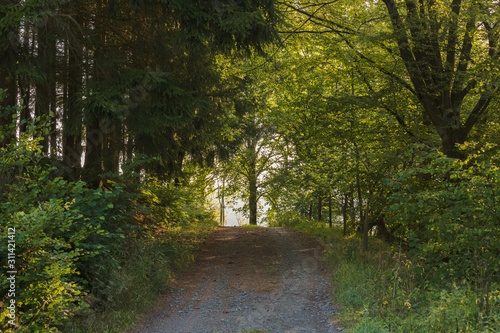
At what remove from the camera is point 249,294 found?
7.35m

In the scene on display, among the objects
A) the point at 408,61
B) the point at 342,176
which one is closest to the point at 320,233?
Answer: the point at 342,176

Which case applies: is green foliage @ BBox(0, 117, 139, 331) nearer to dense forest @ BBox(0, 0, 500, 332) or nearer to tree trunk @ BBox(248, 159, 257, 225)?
dense forest @ BBox(0, 0, 500, 332)

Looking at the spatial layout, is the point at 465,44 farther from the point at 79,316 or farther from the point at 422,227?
the point at 79,316

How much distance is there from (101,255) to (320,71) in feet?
25.2

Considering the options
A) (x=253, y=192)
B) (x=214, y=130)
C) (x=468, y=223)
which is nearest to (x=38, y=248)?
(x=468, y=223)

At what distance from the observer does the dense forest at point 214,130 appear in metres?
4.68

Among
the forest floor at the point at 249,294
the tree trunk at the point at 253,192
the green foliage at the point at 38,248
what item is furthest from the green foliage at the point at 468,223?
the tree trunk at the point at 253,192

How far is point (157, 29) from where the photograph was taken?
8281 mm

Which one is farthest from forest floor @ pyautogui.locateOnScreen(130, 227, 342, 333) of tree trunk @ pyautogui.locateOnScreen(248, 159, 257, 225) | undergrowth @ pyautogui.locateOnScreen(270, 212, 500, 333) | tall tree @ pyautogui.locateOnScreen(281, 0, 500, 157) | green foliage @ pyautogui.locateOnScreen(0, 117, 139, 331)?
tree trunk @ pyautogui.locateOnScreen(248, 159, 257, 225)

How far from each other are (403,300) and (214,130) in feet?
21.8

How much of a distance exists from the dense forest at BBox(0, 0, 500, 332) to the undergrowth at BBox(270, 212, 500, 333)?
40 mm

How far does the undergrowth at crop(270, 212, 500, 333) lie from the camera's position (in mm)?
4469

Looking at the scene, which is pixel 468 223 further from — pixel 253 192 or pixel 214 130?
pixel 253 192

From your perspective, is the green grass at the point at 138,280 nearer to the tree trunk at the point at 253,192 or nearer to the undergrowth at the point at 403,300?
the undergrowth at the point at 403,300
